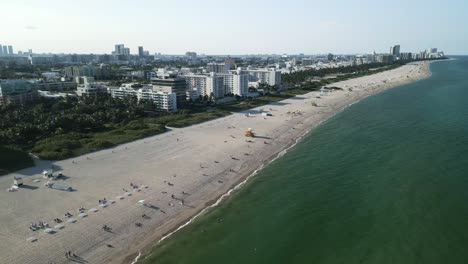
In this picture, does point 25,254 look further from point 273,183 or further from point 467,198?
point 467,198

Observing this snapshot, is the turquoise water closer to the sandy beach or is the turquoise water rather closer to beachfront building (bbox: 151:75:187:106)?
the sandy beach

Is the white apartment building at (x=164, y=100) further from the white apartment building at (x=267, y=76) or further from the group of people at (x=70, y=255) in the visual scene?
the group of people at (x=70, y=255)

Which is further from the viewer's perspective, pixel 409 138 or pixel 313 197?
pixel 409 138

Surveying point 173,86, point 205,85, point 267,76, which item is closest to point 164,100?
point 173,86

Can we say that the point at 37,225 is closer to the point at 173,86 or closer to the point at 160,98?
the point at 160,98

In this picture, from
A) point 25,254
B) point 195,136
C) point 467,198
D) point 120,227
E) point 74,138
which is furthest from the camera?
point 195,136

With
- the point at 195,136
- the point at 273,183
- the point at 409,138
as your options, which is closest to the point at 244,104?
the point at 195,136
